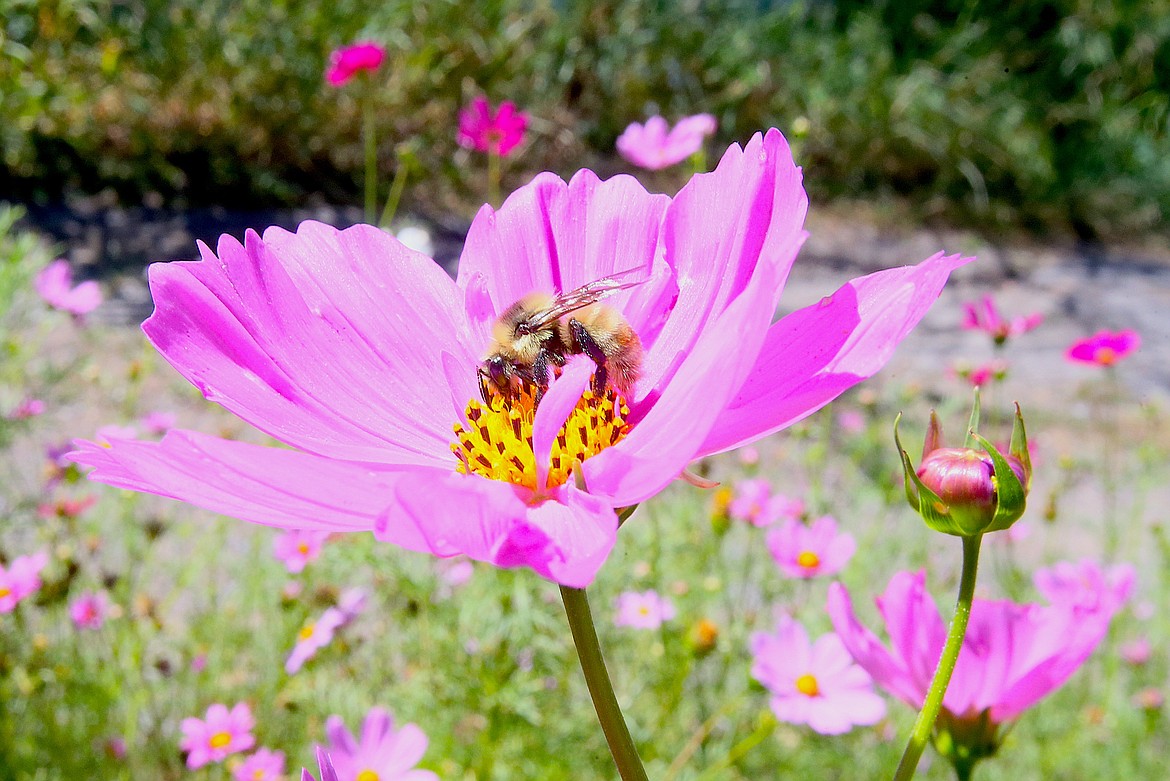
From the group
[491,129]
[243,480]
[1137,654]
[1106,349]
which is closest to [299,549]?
[491,129]

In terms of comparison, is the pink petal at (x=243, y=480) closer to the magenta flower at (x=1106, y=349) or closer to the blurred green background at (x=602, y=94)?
the magenta flower at (x=1106, y=349)

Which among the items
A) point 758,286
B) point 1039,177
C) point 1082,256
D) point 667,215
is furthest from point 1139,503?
point 1039,177

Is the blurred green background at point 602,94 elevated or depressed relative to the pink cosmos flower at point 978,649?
depressed

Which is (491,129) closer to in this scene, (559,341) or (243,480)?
(559,341)

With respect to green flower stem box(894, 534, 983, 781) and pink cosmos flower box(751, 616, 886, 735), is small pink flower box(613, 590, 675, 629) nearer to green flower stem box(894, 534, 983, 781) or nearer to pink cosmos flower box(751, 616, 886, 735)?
pink cosmos flower box(751, 616, 886, 735)

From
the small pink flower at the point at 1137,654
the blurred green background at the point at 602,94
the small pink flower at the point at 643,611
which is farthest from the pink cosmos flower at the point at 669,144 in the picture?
the blurred green background at the point at 602,94
